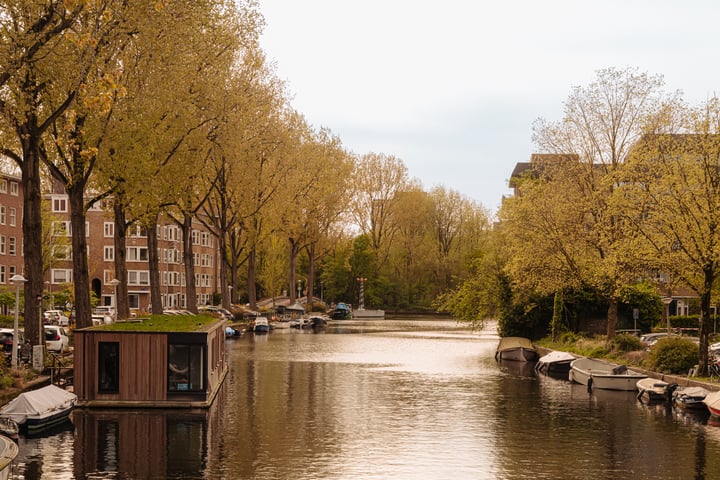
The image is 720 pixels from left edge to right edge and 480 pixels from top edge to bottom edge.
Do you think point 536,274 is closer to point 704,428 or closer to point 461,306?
point 461,306

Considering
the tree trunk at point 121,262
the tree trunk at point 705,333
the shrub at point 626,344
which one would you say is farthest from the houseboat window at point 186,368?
the shrub at point 626,344

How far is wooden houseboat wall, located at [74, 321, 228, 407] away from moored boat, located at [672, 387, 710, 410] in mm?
19261

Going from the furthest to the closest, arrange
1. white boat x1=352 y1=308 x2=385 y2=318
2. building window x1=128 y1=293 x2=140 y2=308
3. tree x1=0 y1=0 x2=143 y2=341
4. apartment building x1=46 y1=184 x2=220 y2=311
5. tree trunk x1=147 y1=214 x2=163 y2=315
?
white boat x1=352 y1=308 x2=385 y2=318 → building window x1=128 y1=293 x2=140 y2=308 → apartment building x1=46 y1=184 x2=220 y2=311 → tree trunk x1=147 y1=214 x2=163 y2=315 → tree x1=0 y1=0 x2=143 y2=341

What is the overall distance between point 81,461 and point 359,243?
4658 inches

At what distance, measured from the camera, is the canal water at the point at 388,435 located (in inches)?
972

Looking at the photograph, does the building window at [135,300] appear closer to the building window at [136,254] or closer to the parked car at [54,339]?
the building window at [136,254]

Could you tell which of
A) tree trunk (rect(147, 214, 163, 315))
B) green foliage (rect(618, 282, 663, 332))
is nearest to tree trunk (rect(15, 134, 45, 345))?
tree trunk (rect(147, 214, 163, 315))

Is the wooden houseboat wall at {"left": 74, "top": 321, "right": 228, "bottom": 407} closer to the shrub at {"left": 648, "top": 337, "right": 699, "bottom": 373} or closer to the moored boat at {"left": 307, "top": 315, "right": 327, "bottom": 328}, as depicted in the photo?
the shrub at {"left": 648, "top": 337, "right": 699, "bottom": 373}

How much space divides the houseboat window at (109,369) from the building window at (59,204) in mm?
88977

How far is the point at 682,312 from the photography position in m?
94.0

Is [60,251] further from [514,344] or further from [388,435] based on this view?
[388,435]

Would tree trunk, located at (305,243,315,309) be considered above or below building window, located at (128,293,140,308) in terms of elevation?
above

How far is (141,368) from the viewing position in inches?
1352

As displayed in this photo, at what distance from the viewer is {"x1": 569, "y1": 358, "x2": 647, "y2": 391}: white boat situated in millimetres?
44031
